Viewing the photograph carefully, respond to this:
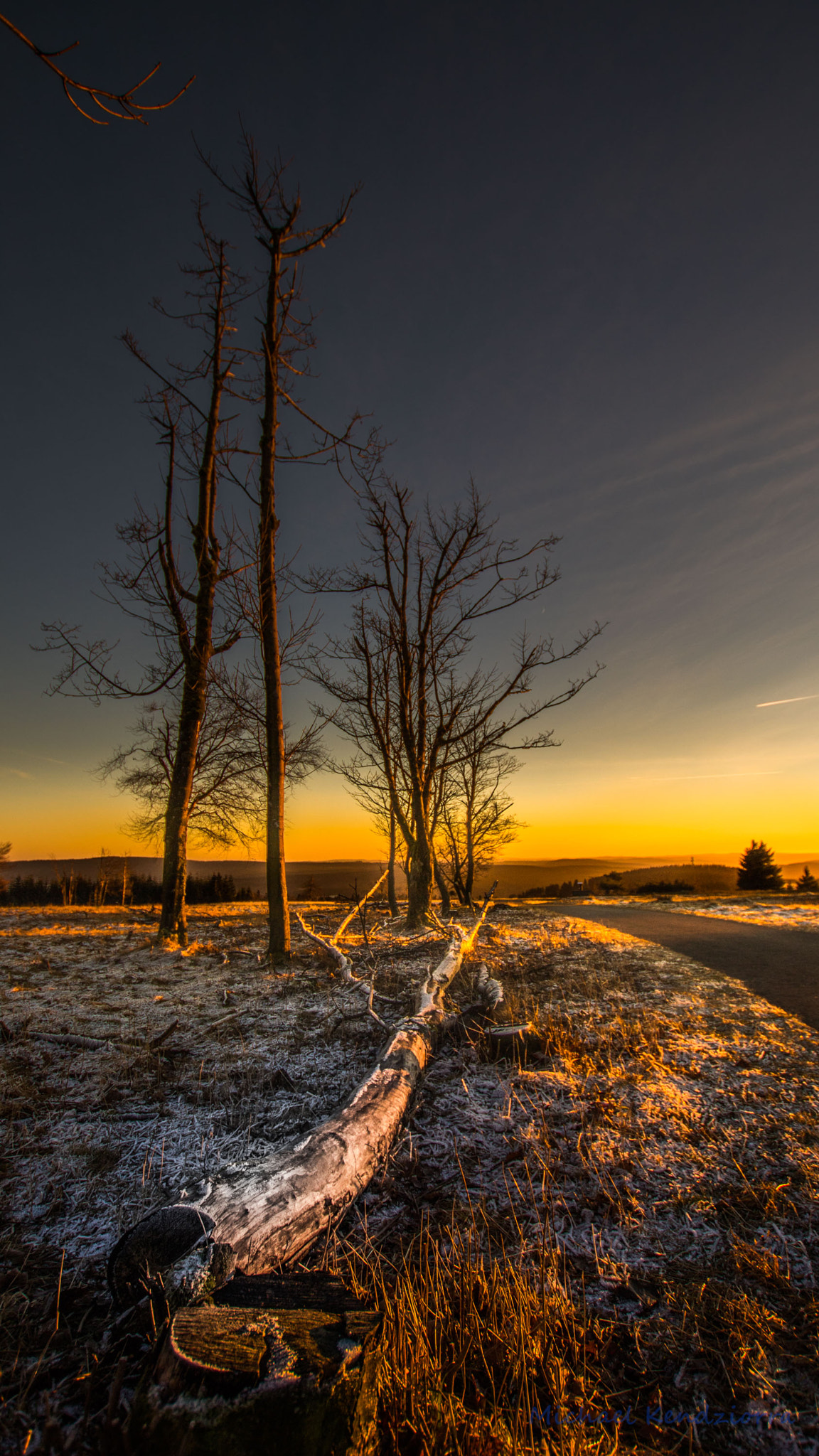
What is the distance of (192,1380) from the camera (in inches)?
57.0

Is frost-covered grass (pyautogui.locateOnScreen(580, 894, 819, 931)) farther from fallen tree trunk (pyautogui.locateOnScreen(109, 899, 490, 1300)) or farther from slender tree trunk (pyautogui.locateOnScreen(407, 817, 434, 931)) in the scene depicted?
fallen tree trunk (pyautogui.locateOnScreen(109, 899, 490, 1300))

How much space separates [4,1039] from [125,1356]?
404cm

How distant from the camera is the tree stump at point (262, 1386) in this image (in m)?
1.37

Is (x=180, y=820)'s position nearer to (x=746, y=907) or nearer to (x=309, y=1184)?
(x=309, y=1184)

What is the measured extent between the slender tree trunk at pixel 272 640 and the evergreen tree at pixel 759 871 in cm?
3158

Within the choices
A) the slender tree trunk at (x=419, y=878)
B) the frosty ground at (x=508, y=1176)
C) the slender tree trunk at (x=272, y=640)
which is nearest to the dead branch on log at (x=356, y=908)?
the slender tree trunk at (x=272, y=640)

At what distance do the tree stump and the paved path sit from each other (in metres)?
6.37

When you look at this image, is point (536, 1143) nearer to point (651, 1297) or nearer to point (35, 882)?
point (651, 1297)

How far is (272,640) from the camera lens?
29.6 ft

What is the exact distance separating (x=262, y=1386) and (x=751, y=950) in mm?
11752

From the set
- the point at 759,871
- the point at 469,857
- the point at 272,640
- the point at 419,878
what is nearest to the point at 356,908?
the point at 419,878

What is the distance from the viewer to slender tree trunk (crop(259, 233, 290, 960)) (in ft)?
28.3

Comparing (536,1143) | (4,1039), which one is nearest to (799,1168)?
(536,1143)

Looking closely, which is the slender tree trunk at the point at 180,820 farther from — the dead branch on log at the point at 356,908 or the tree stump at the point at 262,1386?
the tree stump at the point at 262,1386
